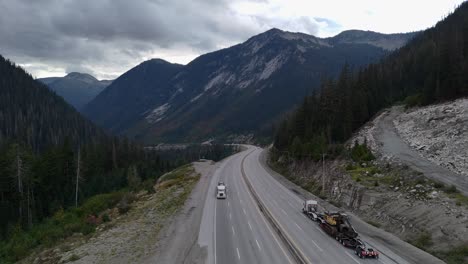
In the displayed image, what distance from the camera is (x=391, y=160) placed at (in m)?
53.2

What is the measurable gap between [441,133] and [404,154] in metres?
7.63

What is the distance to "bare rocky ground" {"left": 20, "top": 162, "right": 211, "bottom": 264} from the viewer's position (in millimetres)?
29453

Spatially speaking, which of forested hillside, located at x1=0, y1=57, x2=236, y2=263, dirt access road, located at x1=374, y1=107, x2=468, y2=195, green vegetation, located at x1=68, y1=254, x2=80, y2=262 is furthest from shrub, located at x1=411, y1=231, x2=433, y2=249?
forested hillside, located at x1=0, y1=57, x2=236, y2=263

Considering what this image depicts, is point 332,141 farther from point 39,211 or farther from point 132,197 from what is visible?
point 39,211

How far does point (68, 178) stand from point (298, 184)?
62.2 m

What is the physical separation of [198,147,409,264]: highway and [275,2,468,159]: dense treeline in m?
25.1

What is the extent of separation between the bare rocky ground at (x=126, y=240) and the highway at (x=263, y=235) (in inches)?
183

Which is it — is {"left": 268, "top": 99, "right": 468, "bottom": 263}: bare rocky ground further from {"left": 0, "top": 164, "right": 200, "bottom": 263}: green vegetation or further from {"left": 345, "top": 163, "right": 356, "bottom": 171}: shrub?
{"left": 0, "top": 164, "right": 200, "bottom": 263}: green vegetation

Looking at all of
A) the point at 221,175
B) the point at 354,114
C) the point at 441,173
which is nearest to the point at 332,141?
the point at 354,114

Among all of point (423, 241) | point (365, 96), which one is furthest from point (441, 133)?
point (365, 96)

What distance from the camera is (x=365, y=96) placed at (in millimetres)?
95250

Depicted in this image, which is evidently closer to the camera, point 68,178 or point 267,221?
point 267,221

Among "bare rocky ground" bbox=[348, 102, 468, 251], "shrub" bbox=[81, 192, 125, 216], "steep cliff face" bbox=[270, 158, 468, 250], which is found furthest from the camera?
"shrub" bbox=[81, 192, 125, 216]

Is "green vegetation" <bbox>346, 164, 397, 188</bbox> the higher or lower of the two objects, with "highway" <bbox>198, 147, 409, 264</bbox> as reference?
higher
